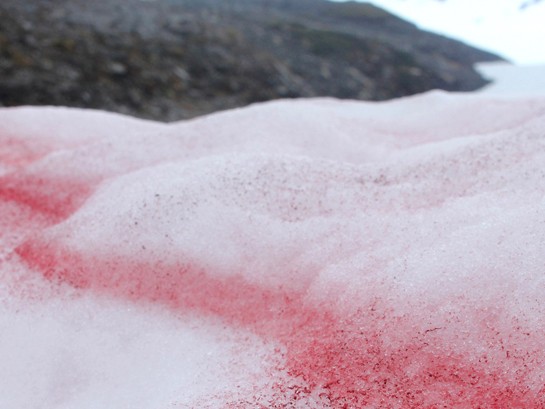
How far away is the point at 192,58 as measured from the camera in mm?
5965

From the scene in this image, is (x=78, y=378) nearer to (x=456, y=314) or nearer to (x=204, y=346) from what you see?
(x=204, y=346)

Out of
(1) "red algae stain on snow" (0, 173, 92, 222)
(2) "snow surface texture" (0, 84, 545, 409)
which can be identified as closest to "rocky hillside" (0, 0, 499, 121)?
(1) "red algae stain on snow" (0, 173, 92, 222)

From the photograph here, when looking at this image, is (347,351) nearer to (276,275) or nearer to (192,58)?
(276,275)

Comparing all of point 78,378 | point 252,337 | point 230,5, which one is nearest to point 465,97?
point 252,337

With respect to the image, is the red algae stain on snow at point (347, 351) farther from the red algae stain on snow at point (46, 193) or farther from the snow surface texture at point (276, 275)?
the red algae stain on snow at point (46, 193)

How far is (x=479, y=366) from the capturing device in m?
1.11

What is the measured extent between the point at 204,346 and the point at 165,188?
1.68 feet

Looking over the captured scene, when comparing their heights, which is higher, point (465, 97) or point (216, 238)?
point (465, 97)

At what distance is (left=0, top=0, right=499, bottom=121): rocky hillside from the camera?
16.2 ft

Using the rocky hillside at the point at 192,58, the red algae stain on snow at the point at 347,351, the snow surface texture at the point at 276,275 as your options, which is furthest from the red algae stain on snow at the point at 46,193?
the rocky hillside at the point at 192,58

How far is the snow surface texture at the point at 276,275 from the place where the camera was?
116cm

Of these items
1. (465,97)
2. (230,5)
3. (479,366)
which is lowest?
(230,5)

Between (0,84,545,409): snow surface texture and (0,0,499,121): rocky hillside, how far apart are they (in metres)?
2.99

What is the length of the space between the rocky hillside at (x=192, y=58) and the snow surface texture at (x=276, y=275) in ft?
9.83
